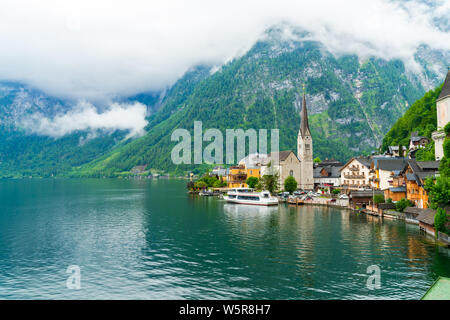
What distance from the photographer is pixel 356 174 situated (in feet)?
396

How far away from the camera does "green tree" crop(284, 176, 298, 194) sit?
123188 mm

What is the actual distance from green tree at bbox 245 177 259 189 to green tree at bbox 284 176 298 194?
16971mm

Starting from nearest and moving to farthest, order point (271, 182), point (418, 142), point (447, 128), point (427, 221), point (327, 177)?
point (427, 221)
point (447, 128)
point (418, 142)
point (271, 182)
point (327, 177)

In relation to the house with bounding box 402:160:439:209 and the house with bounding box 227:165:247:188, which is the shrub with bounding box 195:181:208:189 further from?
the house with bounding box 402:160:439:209

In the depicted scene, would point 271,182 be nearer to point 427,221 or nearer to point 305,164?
point 305,164

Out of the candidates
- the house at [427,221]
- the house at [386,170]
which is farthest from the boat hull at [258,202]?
the house at [427,221]

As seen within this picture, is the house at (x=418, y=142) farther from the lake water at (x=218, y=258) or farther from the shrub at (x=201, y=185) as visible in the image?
the shrub at (x=201, y=185)

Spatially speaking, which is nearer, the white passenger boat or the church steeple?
the white passenger boat

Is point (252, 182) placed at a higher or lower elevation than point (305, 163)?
lower

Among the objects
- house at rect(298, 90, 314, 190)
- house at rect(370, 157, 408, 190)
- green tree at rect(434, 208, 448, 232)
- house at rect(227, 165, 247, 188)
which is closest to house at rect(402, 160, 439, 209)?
house at rect(370, 157, 408, 190)

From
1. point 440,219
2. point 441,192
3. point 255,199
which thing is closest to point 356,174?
point 255,199

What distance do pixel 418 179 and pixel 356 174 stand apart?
175 ft
